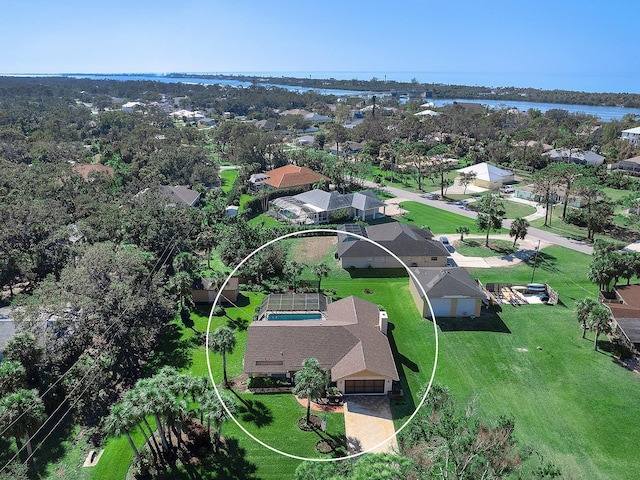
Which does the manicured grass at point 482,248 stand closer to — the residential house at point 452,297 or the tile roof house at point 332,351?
the residential house at point 452,297

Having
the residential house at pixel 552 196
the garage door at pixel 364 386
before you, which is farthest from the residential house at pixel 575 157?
the garage door at pixel 364 386

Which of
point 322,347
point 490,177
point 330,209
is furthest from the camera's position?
point 490,177

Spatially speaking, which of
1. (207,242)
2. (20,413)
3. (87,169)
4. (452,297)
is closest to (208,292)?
(207,242)

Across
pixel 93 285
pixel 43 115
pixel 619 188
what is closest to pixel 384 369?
pixel 93 285

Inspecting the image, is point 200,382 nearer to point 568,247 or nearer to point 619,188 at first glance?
point 568,247

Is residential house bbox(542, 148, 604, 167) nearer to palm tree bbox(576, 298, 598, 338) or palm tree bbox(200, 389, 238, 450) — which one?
palm tree bbox(576, 298, 598, 338)

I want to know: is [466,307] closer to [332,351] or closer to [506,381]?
[506,381]
